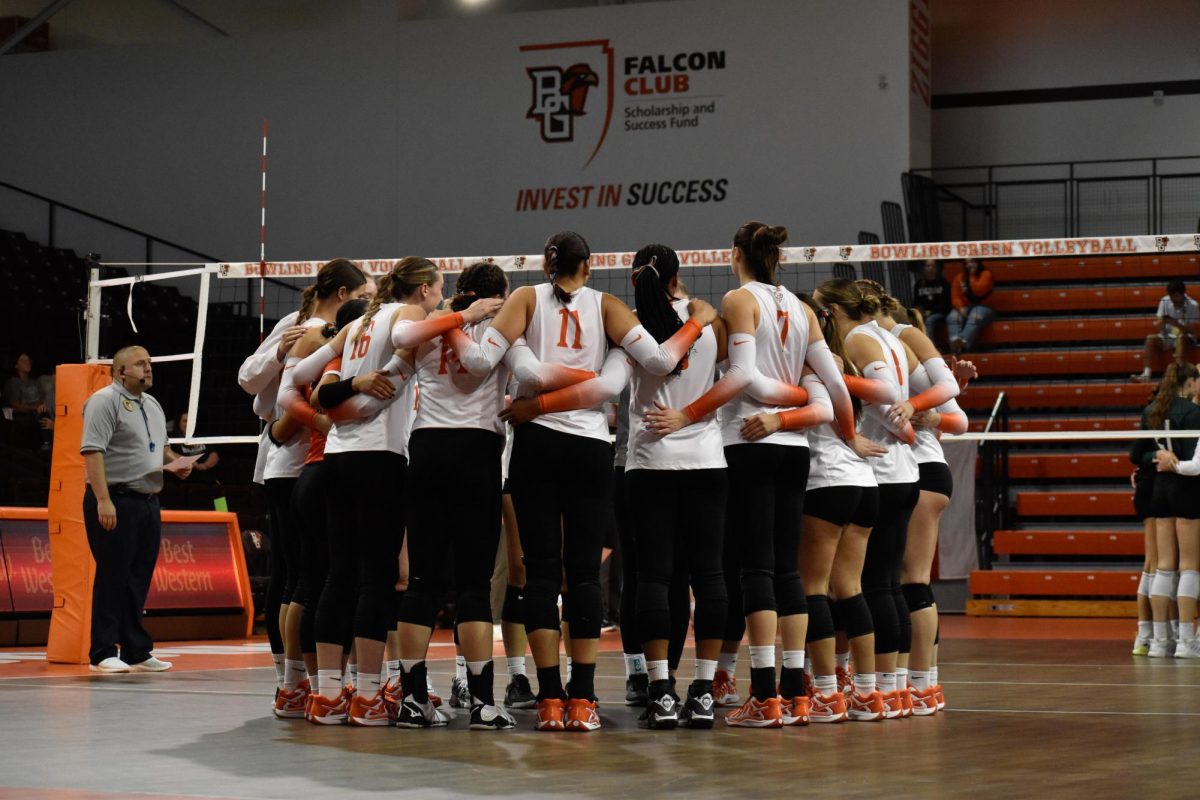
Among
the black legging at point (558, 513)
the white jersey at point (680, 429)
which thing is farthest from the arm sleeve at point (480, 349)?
the white jersey at point (680, 429)

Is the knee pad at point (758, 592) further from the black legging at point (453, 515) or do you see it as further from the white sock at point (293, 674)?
the white sock at point (293, 674)

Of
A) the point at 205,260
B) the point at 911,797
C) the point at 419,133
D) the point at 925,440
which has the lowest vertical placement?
the point at 911,797

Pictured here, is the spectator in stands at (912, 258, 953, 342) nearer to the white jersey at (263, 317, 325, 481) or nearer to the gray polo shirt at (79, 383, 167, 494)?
the gray polo shirt at (79, 383, 167, 494)

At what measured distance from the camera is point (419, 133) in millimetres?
20781

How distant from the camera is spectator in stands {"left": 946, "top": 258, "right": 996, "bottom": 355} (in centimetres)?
1744

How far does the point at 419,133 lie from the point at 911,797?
17.7m

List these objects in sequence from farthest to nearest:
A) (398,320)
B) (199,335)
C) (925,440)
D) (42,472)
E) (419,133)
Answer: (419,133) < (42,472) < (199,335) < (925,440) < (398,320)

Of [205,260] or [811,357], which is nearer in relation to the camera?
[811,357]

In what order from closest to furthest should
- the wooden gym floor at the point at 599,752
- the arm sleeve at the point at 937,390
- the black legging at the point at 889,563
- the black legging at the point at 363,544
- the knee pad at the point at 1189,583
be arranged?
the wooden gym floor at the point at 599,752 < the black legging at the point at 363,544 < the black legging at the point at 889,563 < the arm sleeve at the point at 937,390 < the knee pad at the point at 1189,583

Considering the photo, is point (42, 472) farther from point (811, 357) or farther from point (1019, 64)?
point (1019, 64)

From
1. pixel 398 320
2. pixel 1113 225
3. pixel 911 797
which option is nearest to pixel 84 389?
pixel 398 320

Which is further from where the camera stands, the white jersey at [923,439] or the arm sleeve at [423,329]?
the white jersey at [923,439]

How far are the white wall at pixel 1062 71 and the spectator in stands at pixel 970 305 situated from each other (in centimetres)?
312

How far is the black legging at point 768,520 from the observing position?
5391mm
